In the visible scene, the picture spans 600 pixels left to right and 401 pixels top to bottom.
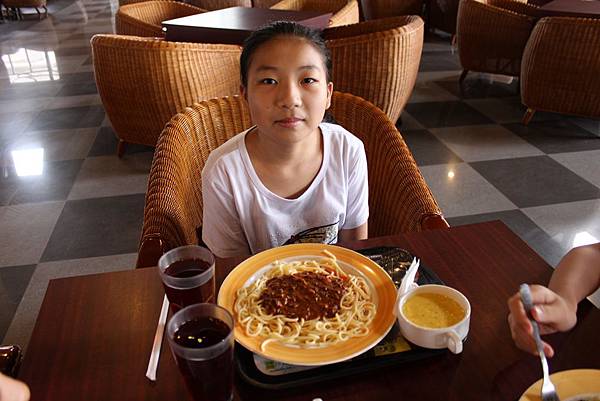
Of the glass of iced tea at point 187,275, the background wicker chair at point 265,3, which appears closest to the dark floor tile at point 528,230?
the glass of iced tea at point 187,275

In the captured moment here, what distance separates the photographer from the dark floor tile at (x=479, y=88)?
4.57 meters

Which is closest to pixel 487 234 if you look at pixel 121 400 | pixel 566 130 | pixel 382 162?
pixel 382 162

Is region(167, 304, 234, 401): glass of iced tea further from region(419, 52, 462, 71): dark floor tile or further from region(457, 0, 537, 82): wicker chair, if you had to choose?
region(419, 52, 462, 71): dark floor tile

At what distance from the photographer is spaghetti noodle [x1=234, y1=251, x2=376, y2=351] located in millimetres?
856

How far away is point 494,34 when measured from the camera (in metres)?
4.20

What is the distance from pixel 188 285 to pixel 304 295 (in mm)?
225

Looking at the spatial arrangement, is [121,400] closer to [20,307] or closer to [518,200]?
[20,307]

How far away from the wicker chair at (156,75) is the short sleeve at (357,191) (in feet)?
5.97

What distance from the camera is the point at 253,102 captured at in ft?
3.94

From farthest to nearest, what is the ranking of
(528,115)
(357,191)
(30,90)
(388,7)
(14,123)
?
(388,7) < (30,90) < (14,123) < (528,115) < (357,191)

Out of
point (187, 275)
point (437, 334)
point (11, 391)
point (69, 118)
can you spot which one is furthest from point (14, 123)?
point (437, 334)

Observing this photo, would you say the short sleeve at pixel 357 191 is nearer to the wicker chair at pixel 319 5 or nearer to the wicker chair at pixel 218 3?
the wicker chair at pixel 319 5

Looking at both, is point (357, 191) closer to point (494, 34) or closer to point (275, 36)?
point (275, 36)

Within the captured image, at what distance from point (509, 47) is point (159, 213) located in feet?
12.8
